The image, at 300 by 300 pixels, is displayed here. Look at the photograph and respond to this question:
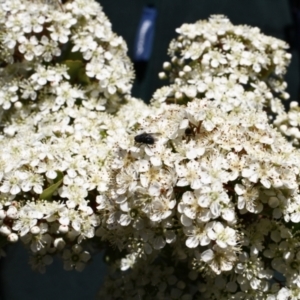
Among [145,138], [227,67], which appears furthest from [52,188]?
[227,67]

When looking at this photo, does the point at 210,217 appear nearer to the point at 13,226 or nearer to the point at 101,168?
the point at 101,168

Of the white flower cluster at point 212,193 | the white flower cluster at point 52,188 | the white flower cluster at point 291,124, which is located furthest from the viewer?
the white flower cluster at point 291,124

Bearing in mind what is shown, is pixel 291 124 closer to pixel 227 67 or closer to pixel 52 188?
pixel 227 67

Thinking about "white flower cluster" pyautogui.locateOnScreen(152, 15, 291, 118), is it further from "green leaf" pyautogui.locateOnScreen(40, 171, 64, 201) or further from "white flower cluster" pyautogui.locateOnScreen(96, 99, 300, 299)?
"green leaf" pyautogui.locateOnScreen(40, 171, 64, 201)

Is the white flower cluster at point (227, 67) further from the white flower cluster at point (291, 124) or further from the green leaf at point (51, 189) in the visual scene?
the green leaf at point (51, 189)

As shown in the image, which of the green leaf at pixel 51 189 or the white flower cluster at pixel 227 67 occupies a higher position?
the white flower cluster at pixel 227 67

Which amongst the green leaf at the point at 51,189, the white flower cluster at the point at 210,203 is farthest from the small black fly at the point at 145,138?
the green leaf at the point at 51,189

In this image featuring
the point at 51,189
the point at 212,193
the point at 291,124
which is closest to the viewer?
the point at 212,193

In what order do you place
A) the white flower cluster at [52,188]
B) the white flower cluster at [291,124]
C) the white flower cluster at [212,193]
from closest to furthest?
the white flower cluster at [212,193] < the white flower cluster at [52,188] < the white flower cluster at [291,124]
